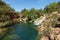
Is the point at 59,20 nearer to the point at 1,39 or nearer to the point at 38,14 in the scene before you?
the point at 1,39

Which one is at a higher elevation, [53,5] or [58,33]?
[53,5]

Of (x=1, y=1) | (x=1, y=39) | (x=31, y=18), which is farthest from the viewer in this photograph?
(x=31, y=18)

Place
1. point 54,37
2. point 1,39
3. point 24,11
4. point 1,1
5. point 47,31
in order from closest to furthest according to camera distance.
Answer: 1. point 54,37
2. point 47,31
3. point 1,39
4. point 1,1
5. point 24,11

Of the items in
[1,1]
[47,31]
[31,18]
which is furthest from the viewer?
[31,18]

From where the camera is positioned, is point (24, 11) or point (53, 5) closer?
point (53, 5)

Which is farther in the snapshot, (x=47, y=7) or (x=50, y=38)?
(x=47, y=7)

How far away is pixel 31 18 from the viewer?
3853 inches

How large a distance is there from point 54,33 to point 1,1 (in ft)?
179

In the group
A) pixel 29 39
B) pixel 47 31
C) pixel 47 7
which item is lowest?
pixel 29 39

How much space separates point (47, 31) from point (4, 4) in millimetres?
51977

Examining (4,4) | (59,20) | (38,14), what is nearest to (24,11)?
(38,14)

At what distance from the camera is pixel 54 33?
1174 inches

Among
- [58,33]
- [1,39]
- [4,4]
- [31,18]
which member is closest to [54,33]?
[58,33]

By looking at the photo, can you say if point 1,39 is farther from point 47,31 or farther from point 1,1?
point 1,1
